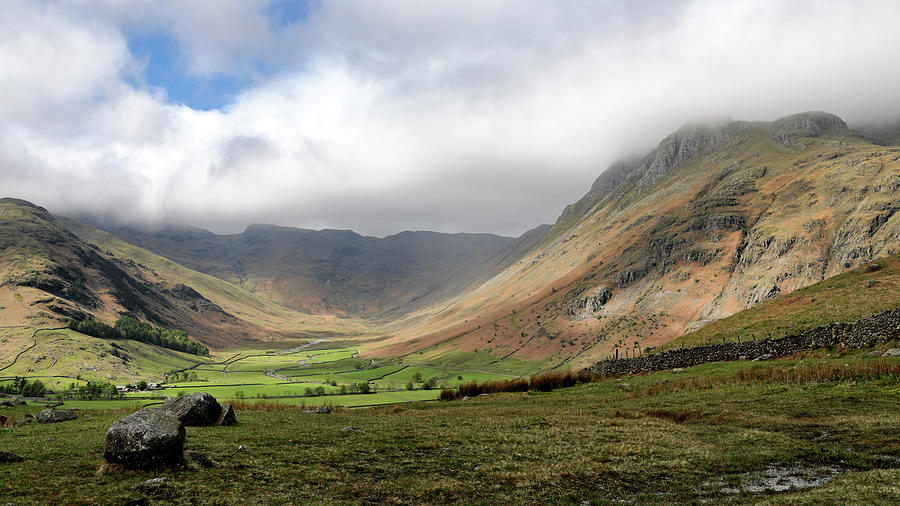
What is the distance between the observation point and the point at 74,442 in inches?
1030

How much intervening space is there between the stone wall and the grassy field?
118 inches

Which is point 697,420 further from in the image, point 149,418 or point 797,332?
point 149,418

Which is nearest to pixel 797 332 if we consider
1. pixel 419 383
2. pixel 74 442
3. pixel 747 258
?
pixel 74 442

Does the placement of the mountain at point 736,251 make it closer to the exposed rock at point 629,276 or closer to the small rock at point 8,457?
the exposed rock at point 629,276

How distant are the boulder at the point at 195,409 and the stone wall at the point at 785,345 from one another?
51571mm

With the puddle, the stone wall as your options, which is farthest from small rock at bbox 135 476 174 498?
the stone wall

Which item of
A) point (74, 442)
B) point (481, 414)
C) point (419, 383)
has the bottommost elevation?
point (419, 383)

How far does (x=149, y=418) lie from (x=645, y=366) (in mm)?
58002

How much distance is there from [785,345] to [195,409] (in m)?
55.7

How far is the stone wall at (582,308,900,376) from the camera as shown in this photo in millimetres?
39875

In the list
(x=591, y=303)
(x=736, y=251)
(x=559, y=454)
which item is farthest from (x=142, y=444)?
(x=591, y=303)

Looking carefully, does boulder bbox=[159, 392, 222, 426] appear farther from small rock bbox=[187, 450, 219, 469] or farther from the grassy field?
small rock bbox=[187, 450, 219, 469]

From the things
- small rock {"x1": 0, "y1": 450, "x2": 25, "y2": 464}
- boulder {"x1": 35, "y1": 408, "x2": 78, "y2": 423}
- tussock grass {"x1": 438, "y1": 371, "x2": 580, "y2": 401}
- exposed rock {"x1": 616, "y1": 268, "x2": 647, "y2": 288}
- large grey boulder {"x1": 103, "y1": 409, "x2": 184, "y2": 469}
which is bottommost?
tussock grass {"x1": 438, "y1": 371, "x2": 580, "y2": 401}

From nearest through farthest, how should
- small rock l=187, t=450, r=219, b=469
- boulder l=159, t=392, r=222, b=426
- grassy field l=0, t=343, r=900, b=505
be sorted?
grassy field l=0, t=343, r=900, b=505 < small rock l=187, t=450, r=219, b=469 < boulder l=159, t=392, r=222, b=426
